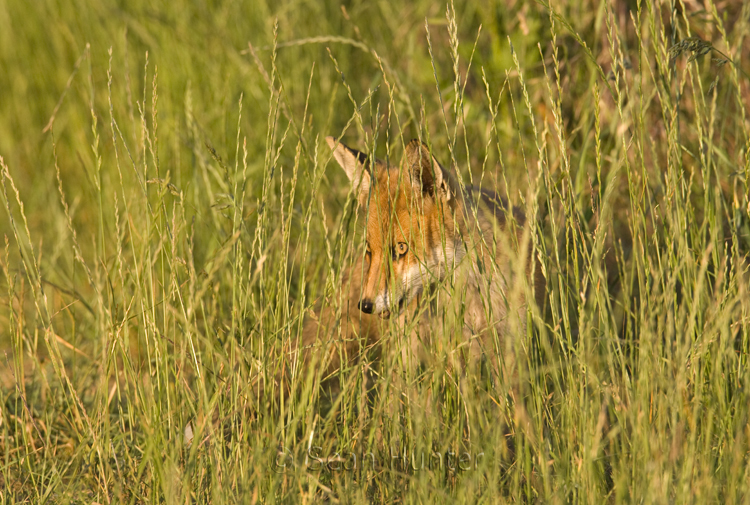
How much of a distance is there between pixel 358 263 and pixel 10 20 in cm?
497

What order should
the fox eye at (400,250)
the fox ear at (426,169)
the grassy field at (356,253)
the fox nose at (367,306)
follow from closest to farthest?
the grassy field at (356,253), the fox ear at (426,169), the fox nose at (367,306), the fox eye at (400,250)

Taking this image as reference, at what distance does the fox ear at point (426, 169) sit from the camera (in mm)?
2529

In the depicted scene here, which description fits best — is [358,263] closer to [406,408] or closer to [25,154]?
[406,408]

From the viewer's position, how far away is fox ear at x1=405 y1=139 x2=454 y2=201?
2.53m

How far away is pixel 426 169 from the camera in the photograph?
279 cm

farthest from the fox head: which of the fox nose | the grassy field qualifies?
the grassy field

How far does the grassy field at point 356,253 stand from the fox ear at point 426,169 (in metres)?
0.10

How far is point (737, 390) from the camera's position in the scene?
1.95 m

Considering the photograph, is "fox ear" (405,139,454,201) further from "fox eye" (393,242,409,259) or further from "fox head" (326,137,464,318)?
"fox eye" (393,242,409,259)

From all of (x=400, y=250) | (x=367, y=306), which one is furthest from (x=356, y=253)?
(x=400, y=250)

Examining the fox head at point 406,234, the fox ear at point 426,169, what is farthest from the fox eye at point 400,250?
the fox ear at point 426,169

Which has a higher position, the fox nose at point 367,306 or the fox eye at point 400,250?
the fox eye at point 400,250

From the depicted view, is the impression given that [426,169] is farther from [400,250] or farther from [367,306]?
[367,306]

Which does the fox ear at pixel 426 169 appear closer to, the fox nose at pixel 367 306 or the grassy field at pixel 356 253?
the grassy field at pixel 356 253
